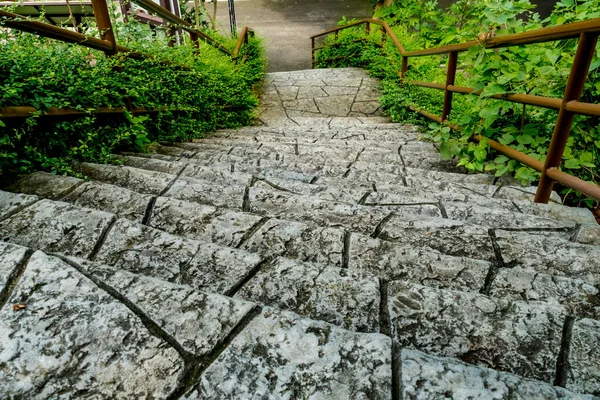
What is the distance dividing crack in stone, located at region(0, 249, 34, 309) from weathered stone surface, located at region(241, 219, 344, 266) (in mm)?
618

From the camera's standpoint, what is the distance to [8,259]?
92 centimetres

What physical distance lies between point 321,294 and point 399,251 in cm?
40

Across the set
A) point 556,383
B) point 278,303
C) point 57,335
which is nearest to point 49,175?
point 57,335

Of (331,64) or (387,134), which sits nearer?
(387,134)

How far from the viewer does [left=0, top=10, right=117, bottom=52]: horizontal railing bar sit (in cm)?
166

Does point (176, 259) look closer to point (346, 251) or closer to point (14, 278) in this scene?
point (14, 278)

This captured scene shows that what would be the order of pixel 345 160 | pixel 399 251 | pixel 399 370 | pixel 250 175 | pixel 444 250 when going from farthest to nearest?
pixel 345 160, pixel 250 175, pixel 444 250, pixel 399 251, pixel 399 370

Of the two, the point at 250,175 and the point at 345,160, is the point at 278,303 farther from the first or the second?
the point at 345,160

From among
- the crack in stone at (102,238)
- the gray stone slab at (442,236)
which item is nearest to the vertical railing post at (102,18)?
the crack in stone at (102,238)

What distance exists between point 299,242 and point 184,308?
57 centimetres

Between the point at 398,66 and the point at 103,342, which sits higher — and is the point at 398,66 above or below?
below

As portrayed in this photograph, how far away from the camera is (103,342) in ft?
2.42

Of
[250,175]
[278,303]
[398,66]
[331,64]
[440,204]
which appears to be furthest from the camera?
[331,64]

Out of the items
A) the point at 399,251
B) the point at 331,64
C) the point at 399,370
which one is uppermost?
the point at 399,370
